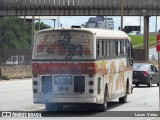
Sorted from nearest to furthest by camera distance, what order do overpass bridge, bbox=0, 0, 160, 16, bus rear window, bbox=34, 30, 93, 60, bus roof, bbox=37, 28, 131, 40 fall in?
1. bus rear window, bbox=34, 30, 93, 60
2. bus roof, bbox=37, 28, 131, 40
3. overpass bridge, bbox=0, 0, 160, 16

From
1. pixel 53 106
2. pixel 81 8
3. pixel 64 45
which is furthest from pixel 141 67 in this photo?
pixel 81 8

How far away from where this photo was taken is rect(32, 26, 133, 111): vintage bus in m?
18.9

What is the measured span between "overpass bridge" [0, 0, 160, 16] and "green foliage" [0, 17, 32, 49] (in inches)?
497

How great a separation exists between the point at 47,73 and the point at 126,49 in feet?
20.3

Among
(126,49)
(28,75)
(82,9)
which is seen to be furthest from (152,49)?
(126,49)

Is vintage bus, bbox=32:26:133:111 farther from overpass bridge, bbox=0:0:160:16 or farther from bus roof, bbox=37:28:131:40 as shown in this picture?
overpass bridge, bbox=0:0:160:16

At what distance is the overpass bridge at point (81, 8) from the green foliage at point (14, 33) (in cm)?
1263

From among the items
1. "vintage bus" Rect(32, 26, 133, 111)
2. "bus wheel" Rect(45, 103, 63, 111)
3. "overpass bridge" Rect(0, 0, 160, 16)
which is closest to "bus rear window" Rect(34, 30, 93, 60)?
"vintage bus" Rect(32, 26, 133, 111)

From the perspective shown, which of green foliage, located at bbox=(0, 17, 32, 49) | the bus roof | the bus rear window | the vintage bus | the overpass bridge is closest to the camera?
the vintage bus

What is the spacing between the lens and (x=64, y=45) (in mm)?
19281

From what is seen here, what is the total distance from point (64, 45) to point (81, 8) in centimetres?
6217

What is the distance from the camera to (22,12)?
268 feet

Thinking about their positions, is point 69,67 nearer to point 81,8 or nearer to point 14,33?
point 81,8

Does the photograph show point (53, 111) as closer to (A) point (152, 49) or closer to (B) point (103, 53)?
(B) point (103, 53)
